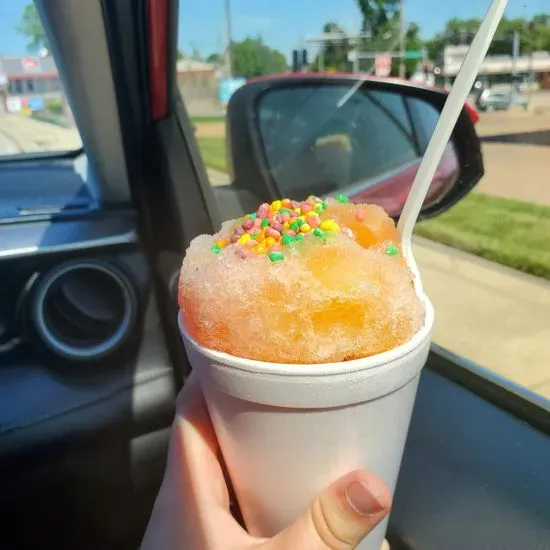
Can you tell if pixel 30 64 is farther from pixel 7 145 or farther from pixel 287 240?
pixel 287 240

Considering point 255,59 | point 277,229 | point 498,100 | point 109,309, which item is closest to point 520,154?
point 498,100

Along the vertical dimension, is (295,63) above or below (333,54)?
below

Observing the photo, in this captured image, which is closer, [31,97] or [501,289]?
[501,289]

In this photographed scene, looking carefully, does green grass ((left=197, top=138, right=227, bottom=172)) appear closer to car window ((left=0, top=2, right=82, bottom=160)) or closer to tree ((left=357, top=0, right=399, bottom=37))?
car window ((left=0, top=2, right=82, bottom=160))

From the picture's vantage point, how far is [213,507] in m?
1.05

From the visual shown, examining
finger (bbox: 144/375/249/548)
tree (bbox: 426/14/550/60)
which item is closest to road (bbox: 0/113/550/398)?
tree (bbox: 426/14/550/60)

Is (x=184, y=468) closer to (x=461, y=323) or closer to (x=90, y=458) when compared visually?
(x=461, y=323)

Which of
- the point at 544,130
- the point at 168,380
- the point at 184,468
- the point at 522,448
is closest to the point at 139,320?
the point at 168,380

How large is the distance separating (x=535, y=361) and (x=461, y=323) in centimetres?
25

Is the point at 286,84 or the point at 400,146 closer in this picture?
the point at 400,146

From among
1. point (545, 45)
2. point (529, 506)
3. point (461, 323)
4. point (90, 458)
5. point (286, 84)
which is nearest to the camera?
point (545, 45)

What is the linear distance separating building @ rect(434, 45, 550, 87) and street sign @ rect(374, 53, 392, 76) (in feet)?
1.14

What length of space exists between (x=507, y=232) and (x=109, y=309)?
1176 millimetres

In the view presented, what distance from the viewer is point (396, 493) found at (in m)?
1.49
